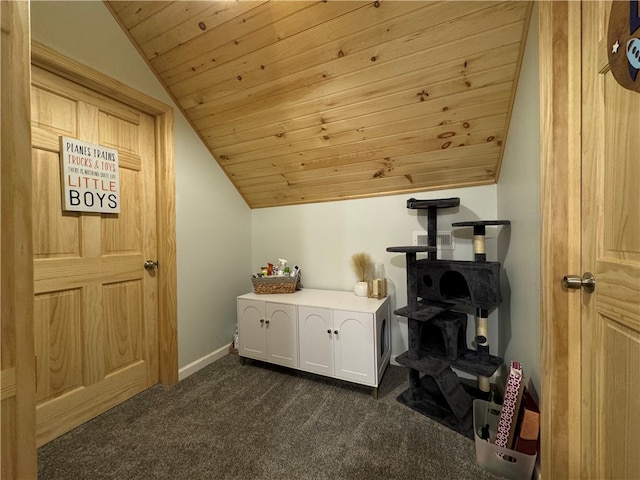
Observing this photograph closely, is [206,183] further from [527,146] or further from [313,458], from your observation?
[527,146]

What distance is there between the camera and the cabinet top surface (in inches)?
70.2

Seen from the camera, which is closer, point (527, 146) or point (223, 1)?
point (527, 146)

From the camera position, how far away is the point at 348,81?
1498 mm

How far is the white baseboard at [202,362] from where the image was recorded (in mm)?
1915

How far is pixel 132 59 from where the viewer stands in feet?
5.45

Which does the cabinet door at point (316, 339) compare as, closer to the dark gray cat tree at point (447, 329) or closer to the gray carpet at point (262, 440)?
the gray carpet at point (262, 440)

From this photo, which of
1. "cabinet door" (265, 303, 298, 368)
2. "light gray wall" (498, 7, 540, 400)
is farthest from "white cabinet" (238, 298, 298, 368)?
"light gray wall" (498, 7, 540, 400)

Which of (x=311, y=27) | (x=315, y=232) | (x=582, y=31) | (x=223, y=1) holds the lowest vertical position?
(x=315, y=232)

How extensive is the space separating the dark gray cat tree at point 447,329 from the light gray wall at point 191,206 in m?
1.56

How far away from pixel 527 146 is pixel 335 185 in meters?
1.30

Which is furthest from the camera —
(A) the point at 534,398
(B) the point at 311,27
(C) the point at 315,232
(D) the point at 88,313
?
(C) the point at 315,232

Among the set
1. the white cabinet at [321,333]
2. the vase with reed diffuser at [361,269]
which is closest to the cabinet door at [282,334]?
the white cabinet at [321,333]

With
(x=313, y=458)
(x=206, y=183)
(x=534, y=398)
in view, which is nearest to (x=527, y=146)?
(x=534, y=398)

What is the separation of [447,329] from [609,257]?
91cm
